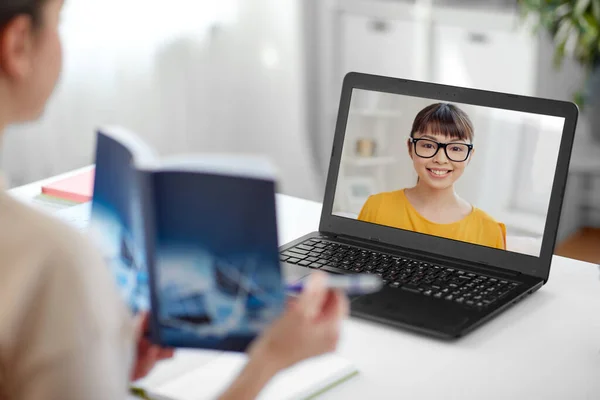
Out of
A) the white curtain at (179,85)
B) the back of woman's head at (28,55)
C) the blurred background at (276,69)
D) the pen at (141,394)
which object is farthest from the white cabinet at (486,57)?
the back of woman's head at (28,55)

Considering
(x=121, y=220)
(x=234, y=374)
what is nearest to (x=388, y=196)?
(x=234, y=374)

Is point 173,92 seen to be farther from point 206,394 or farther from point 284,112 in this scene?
point 206,394

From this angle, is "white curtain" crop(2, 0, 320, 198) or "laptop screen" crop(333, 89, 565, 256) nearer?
"laptop screen" crop(333, 89, 565, 256)

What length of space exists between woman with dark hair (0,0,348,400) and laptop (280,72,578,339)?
616mm

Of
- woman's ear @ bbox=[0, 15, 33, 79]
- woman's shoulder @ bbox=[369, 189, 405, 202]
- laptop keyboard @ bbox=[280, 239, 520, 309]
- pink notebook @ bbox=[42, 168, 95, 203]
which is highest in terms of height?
woman's ear @ bbox=[0, 15, 33, 79]

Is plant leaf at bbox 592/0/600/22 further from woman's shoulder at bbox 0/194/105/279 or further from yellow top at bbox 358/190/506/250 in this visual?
woman's shoulder at bbox 0/194/105/279

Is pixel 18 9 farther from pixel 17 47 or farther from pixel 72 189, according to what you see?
pixel 72 189

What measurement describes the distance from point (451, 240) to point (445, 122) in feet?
0.60

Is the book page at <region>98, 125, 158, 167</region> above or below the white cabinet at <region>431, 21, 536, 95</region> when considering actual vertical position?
above

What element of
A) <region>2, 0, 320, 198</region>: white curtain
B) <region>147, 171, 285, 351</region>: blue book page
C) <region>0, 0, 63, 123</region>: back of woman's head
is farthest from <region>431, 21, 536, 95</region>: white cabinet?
<region>0, 0, 63, 123</region>: back of woman's head

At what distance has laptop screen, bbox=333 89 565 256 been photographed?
1253 millimetres

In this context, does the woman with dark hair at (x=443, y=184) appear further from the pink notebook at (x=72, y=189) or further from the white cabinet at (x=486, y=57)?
the white cabinet at (x=486, y=57)

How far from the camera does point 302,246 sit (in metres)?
1.36

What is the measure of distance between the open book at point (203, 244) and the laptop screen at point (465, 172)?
0.60 m
